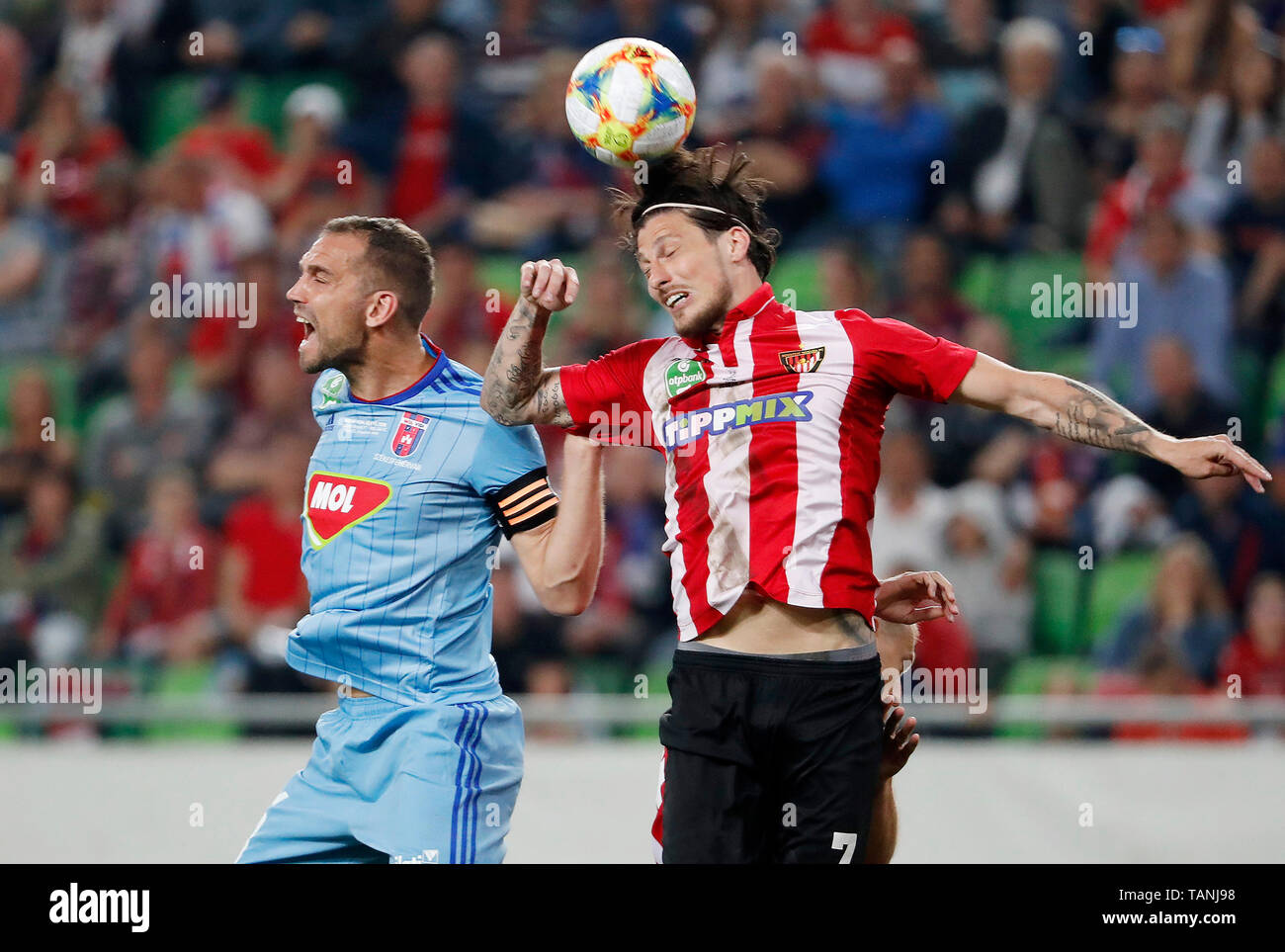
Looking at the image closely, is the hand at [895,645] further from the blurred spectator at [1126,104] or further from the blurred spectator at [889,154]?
the blurred spectator at [1126,104]

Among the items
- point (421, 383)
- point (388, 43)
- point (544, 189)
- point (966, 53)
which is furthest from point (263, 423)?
point (421, 383)

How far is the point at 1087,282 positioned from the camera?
31.8 ft

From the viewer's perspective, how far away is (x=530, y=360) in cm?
423

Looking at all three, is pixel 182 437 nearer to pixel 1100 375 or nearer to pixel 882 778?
pixel 1100 375

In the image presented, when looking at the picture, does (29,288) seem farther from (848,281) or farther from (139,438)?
(848,281)

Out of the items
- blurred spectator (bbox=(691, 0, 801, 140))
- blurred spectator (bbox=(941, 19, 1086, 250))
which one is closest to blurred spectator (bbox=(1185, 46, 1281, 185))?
blurred spectator (bbox=(941, 19, 1086, 250))

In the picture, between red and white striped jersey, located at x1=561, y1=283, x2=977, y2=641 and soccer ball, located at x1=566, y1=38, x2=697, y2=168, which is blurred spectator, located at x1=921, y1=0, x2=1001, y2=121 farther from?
red and white striped jersey, located at x1=561, y1=283, x2=977, y2=641

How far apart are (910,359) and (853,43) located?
709 centimetres

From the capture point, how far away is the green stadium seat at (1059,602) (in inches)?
348

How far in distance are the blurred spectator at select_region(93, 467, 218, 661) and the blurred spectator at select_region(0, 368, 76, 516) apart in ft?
2.49

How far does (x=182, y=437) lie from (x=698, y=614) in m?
6.33

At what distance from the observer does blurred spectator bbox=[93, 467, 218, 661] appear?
898 cm
